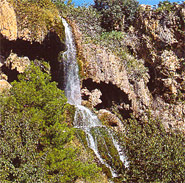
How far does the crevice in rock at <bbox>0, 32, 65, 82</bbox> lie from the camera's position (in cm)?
1827

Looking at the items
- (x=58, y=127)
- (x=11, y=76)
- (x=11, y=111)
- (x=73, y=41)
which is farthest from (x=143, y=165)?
(x=73, y=41)

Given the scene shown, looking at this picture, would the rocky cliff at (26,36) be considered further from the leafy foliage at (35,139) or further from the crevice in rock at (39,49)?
the leafy foliage at (35,139)

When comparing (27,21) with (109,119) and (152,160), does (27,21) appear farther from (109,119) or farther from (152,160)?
(152,160)

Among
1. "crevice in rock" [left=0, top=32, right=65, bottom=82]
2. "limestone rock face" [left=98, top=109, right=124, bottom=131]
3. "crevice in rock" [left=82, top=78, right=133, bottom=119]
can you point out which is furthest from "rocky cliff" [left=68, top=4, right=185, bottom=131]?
"crevice in rock" [left=0, top=32, right=65, bottom=82]

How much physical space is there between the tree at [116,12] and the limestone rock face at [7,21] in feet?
45.9

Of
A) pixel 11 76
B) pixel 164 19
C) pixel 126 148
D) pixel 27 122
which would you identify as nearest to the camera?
pixel 27 122

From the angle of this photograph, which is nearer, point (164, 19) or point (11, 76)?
point (11, 76)

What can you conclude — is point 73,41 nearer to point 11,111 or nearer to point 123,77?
point 123,77

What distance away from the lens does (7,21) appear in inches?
690

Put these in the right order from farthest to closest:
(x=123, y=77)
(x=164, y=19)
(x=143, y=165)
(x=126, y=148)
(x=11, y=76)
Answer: (x=164, y=19)
(x=123, y=77)
(x=11, y=76)
(x=126, y=148)
(x=143, y=165)

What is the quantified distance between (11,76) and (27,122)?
1175 cm

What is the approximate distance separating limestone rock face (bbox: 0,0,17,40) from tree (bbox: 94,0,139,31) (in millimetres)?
14000

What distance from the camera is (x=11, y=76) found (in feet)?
61.7

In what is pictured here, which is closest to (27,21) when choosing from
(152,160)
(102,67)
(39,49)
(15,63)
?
(39,49)
